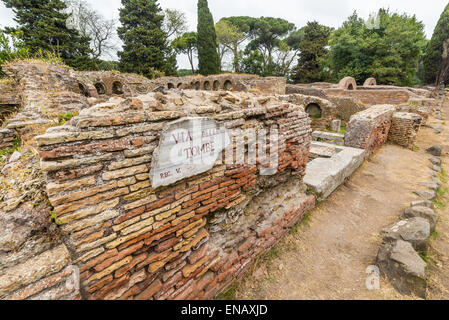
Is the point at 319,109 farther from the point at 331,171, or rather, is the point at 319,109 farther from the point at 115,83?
the point at 115,83

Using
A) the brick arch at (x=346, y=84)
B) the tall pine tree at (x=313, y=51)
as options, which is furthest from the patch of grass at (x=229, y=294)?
the tall pine tree at (x=313, y=51)

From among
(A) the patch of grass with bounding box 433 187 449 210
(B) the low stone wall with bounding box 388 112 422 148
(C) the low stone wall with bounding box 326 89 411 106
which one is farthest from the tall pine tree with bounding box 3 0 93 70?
(A) the patch of grass with bounding box 433 187 449 210

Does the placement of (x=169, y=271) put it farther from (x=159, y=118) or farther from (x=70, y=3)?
(x=70, y=3)

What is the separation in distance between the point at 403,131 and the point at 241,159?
26.9ft

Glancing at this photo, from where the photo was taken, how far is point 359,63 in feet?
64.0

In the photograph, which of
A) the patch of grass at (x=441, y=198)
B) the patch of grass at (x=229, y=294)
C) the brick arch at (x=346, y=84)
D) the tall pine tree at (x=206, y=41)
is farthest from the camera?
the tall pine tree at (x=206, y=41)

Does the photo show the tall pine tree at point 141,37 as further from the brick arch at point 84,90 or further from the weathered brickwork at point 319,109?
the weathered brickwork at point 319,109

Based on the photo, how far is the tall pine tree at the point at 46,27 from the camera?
17733mm

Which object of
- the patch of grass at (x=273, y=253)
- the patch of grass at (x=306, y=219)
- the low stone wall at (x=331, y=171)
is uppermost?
the low stone wall at (x=331, y=171)

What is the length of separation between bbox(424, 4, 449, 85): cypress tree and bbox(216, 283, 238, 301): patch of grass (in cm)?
3684

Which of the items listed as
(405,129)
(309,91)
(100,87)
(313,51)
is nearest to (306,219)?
(405,129)

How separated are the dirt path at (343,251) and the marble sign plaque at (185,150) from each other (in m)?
1.73

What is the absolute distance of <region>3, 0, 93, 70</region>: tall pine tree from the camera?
17733mm
